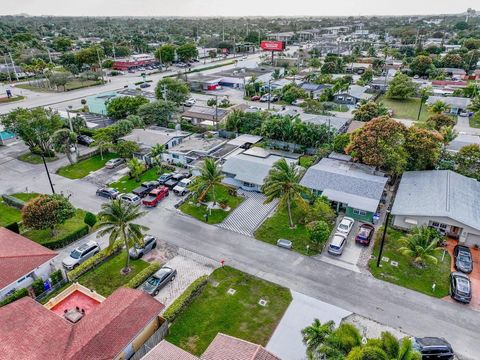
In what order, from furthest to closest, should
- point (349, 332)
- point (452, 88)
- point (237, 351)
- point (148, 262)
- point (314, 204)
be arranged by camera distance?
point (452, 88) → point (314, 204) → point (148, 262) → point (237, 351) → point (349, 332)

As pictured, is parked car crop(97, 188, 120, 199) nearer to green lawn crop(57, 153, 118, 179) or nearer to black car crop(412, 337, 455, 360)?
green lawn crop(57, 153, 118, 179)

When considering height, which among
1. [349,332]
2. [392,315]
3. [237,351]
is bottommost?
[392,315]

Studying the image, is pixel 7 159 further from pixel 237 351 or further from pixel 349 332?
pixel 349 332

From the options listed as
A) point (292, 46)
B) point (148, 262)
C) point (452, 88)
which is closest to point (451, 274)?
point (148, 262)

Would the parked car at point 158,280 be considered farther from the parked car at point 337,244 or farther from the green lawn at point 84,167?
the green lawn at point 84,167

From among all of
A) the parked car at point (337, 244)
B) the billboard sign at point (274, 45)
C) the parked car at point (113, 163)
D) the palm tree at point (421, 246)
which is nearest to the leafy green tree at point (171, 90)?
the parked car at point (113, 163)

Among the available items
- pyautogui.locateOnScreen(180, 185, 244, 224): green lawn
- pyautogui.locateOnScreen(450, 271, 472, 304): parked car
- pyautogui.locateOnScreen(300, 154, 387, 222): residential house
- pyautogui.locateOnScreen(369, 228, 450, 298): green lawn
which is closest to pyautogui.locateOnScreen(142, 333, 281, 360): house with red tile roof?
pyautogui.locateOnScreen(369, 228, 450, 298): green lawn

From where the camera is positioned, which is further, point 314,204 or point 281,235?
point 314,204
